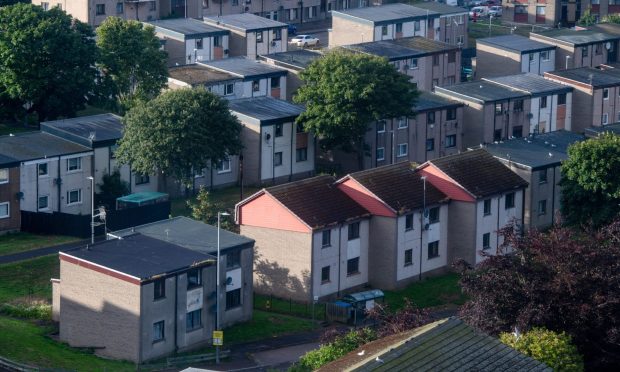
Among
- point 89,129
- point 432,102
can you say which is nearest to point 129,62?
point 89,129

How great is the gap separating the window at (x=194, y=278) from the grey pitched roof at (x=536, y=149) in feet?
89.9

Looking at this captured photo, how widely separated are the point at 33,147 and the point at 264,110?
1645 centimetres

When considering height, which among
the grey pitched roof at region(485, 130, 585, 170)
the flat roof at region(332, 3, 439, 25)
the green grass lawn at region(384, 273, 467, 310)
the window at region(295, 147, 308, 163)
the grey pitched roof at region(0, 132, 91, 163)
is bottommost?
the green grass lawn at region(384, 273, 467, 310)

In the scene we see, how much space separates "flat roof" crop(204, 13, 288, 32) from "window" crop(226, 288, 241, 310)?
56262mm

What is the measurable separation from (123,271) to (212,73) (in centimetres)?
4402

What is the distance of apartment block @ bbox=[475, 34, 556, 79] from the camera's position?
131875mm

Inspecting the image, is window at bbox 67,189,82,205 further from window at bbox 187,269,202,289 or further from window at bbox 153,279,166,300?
window at bbox 153,279,166,300

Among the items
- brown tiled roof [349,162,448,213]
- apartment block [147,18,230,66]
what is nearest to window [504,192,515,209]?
brown tiled roof [349,162,448,213]

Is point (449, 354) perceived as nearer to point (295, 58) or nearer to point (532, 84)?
point (532, 84)

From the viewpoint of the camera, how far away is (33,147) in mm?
91938

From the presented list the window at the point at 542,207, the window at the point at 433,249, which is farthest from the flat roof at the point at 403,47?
the window at the point at 433,249

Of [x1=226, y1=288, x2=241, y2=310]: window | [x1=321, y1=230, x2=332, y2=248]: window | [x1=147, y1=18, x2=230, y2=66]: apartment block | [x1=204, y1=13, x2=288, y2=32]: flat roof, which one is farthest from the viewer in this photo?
[x1=204, y1=13, x2=288, y2=32]: flat roof

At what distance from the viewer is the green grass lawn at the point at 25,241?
8494cm

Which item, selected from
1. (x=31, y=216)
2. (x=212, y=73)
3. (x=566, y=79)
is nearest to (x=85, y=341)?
(x=31, y=216)
